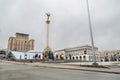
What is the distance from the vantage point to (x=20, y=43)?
487 feet

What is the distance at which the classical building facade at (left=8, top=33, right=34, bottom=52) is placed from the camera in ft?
471

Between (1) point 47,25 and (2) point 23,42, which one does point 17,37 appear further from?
(1) point 47,25

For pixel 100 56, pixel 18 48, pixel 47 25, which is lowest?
pixel 100 56

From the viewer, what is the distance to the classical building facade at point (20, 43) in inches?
5655

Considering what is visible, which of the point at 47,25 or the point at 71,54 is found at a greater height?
the point at 47,25

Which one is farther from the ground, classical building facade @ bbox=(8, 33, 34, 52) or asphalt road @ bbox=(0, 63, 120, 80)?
classical building facade @ bbox=(8, 33, 34, 52)

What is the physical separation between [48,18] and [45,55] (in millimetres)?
23761

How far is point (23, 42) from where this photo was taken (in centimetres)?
15162

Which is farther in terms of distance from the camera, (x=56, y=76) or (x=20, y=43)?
(x=20, y=43)

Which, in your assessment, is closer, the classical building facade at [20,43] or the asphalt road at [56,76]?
the asphalt road at [56,76]

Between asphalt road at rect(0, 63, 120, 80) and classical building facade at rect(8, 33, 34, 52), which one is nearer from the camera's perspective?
asphalt road at rect(0, 63, 120, 80)

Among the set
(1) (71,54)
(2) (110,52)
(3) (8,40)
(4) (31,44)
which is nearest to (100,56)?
(2) (110,52)

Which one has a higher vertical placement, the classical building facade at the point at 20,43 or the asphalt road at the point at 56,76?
the classical building facade at the point at 20,43

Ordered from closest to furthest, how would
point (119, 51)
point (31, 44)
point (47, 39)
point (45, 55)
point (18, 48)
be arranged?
point (45, 55) → point (47, 39) → point (119, 51) → point (18, 48) → point (31, 44)
